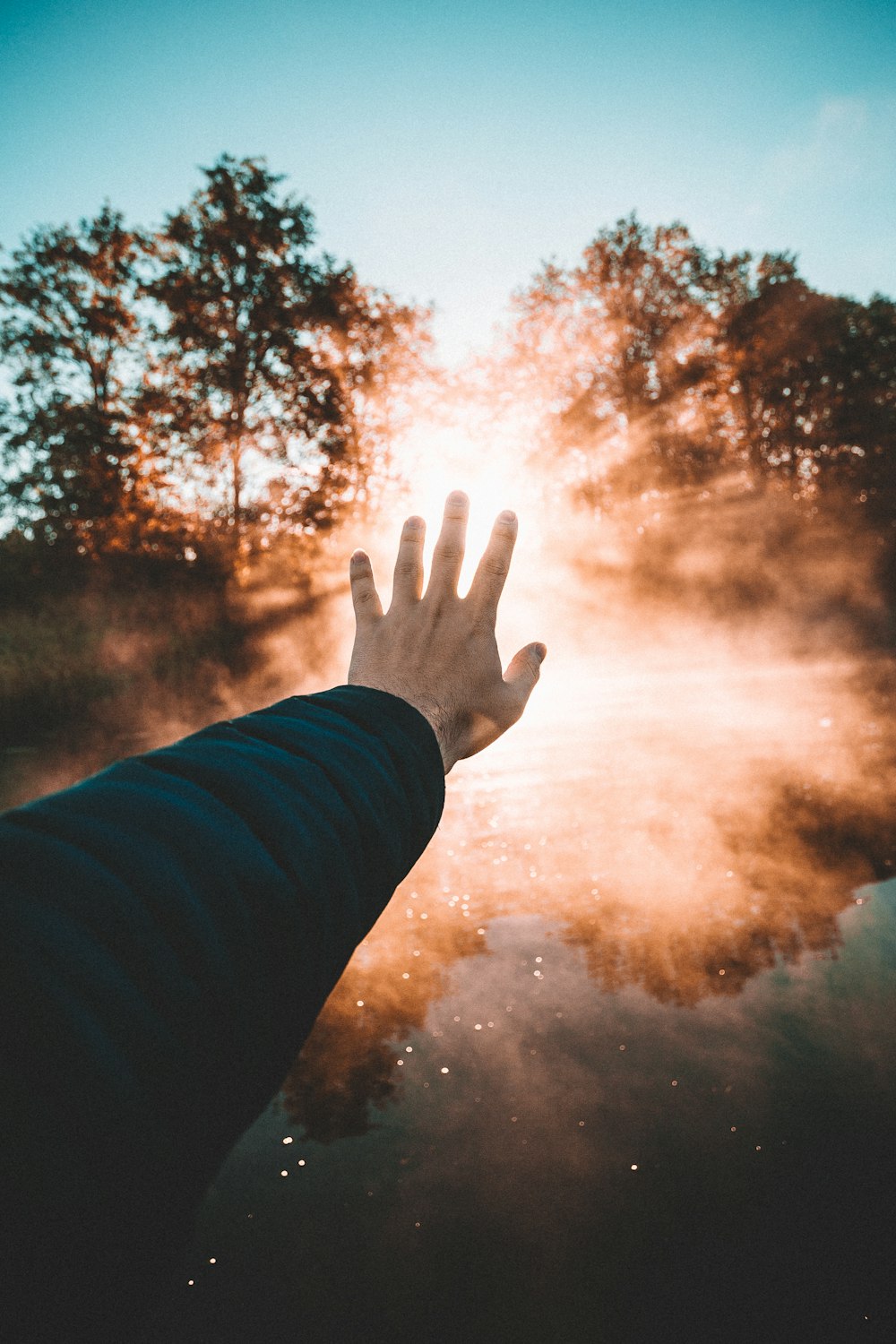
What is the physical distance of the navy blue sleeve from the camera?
449mm

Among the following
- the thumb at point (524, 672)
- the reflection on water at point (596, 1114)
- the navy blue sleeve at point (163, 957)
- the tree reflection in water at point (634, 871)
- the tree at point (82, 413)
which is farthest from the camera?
the tree at point (82, 413)

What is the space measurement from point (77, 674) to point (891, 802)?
10584 mm

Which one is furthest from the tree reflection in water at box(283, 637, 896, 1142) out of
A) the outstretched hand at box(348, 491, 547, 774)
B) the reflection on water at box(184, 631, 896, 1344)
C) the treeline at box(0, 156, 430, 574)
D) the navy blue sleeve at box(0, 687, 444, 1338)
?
the treeline at box(0, 156, 430, 574)

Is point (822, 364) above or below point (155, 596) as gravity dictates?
above

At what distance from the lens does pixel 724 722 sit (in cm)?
671

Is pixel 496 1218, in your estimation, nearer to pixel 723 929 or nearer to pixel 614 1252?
pixel 614 1252

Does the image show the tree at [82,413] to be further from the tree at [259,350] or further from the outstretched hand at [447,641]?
the outstretched hand at [447,641]

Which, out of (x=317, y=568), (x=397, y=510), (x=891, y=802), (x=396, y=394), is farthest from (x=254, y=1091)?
(x=396, y=394)

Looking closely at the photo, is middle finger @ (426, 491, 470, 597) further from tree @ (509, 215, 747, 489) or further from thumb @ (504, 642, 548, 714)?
tree @ (509, 215, 747, 489)

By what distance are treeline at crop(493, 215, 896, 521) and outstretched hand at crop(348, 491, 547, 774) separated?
60.2 feet

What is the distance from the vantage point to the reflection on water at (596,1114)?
1.50m

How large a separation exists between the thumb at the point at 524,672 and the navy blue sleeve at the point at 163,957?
0.55 m

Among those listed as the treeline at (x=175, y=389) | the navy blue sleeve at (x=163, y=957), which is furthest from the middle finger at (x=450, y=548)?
the treeline at (x=175, y=389)

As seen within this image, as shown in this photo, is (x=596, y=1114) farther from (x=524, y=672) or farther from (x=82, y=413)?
(x=82, y=413)
